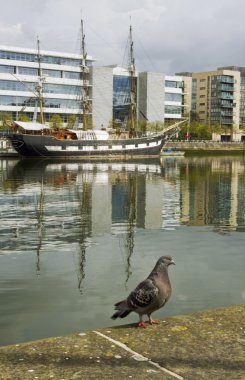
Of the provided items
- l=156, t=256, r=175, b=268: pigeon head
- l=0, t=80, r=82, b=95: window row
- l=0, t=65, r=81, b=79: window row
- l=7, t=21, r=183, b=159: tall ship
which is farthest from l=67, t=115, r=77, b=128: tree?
l=156, t=256, r=175, b=268: pigeon head

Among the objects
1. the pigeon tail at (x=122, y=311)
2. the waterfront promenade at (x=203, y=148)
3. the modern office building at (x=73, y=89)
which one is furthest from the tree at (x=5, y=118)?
the pigeon tail at (x=122, y=311)

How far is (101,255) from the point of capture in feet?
48.7

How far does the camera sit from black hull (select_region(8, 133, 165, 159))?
81.6 metres

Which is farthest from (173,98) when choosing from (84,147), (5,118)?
(84,147)

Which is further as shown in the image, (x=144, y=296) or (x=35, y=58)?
(x=35, y=58)

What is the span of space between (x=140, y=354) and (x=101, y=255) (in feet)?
29.2

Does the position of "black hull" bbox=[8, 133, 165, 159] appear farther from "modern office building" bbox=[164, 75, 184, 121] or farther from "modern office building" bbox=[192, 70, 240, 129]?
"modern office building" bbox=[192, 70, 240, 129]

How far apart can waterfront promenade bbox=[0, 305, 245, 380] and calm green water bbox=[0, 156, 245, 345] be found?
259 cm

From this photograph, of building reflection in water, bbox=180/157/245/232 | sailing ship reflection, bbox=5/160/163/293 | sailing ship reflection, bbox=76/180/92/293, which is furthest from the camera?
building reflection in water, bbox=180/157/245/232

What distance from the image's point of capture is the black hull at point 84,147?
81619 millimetres

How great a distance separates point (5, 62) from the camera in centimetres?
11656

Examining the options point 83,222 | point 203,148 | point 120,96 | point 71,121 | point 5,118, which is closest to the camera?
point 83,222

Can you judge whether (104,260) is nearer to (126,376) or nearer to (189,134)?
(126,376)

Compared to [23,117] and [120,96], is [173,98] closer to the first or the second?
[120,96]
